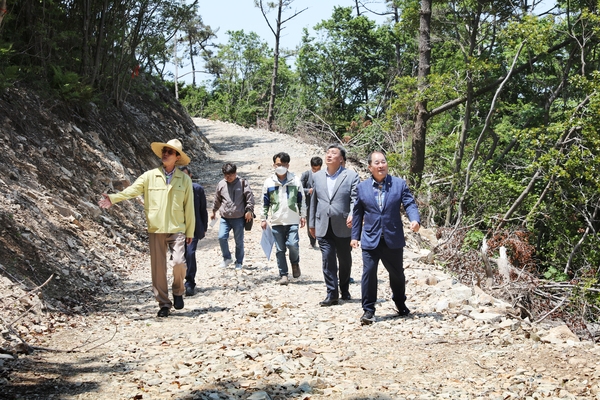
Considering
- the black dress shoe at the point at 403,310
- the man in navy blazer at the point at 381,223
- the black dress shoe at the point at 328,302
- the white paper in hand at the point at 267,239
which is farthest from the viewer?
the white paper in hand at the point at 267,239

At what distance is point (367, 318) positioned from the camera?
648cm

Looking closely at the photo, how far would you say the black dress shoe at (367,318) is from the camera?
6453 millimetres

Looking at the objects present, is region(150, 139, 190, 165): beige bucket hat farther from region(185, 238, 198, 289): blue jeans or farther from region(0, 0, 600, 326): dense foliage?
region(0, 0, 600, 326): dense foliage

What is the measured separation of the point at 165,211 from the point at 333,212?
78.2 inches

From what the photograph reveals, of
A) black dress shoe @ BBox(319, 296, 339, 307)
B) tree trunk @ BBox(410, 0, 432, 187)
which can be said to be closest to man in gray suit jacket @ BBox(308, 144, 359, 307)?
black dress shoe @ BBox(319, 296, 339, 307)

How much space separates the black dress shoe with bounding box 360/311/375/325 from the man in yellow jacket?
2.20m

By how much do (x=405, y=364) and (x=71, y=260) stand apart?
5.56 m

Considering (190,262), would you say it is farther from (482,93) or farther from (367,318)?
(482,93)

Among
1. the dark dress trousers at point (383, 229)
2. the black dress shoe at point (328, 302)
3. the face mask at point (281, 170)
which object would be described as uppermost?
the face mask at point (281, 170)

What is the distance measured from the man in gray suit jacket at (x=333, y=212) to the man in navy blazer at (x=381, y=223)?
65 centimetres

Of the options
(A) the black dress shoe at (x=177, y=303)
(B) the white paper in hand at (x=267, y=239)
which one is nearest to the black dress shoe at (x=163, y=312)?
(A) the black dress shoe at (x=177, y=303)

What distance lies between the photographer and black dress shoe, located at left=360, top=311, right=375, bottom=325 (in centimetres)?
645

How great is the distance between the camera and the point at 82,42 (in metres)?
15.3

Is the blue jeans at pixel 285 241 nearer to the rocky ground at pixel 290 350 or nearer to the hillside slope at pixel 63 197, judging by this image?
the rocky ground at pixel 290 350
